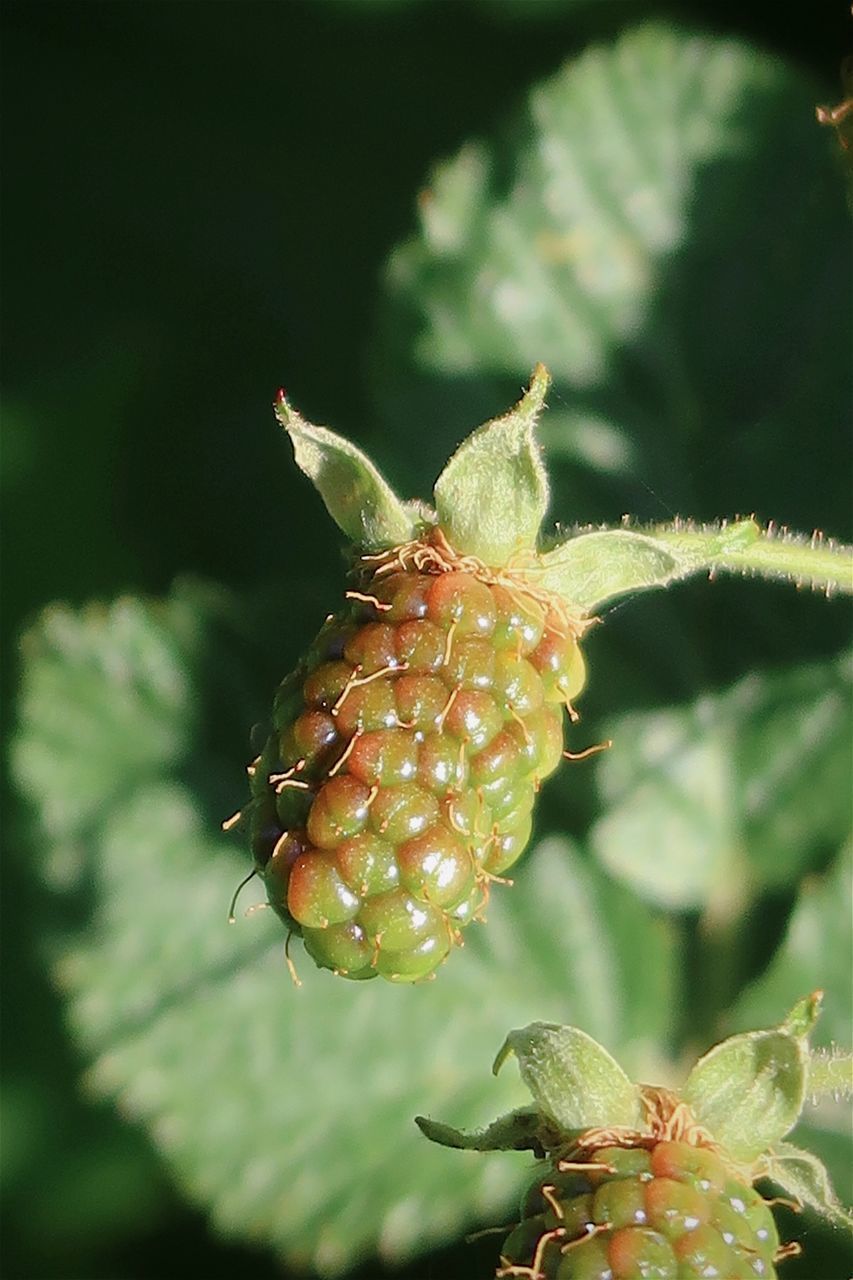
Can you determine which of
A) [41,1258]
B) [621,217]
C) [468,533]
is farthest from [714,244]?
[41,1258]

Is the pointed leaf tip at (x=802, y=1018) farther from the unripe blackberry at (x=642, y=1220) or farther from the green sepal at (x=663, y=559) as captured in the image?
the green sepal at (x=663, y=559)

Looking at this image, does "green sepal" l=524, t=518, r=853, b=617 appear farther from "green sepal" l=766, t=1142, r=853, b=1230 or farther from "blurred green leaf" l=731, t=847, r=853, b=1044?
"blurred green leaf" l=731, t=847, r=853, b=1044

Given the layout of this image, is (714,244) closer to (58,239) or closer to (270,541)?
(270,541)

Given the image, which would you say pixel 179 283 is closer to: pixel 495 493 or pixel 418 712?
pixel 495 493

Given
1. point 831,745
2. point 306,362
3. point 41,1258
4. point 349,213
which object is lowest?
point 41,1258

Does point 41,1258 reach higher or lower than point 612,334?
lower
